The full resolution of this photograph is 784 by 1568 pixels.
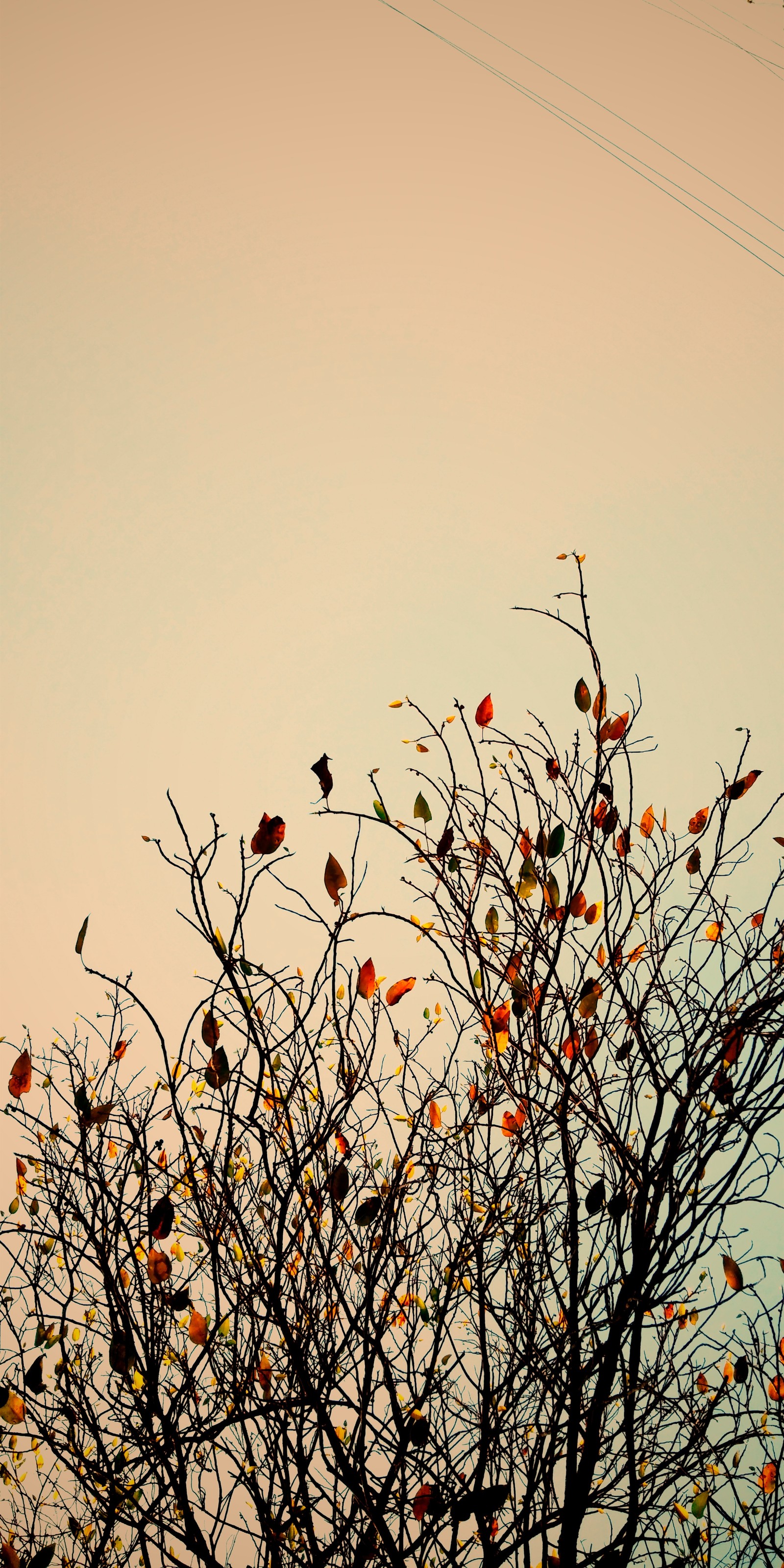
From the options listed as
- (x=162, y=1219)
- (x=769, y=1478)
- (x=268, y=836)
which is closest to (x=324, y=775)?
(x=268, y=836)

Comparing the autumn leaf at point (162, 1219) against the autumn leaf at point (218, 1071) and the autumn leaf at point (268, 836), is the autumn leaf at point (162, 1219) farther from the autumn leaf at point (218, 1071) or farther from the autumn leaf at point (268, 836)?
the autumn leaf at point (268, 836)

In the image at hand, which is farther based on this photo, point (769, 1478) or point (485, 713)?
point (769, 1478)

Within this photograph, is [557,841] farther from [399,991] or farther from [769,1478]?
[769,1478]

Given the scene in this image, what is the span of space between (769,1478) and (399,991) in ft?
6.29

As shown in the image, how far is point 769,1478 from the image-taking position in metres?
2.61

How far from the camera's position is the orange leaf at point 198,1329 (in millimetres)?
1673

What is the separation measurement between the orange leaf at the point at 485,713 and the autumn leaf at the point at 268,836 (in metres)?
0.59

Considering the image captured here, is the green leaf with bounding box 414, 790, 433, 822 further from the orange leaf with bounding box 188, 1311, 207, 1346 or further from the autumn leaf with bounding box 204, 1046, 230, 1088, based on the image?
the orange leaf with bounding box 188, 1311, 207, 1346

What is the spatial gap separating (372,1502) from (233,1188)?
2.26ft

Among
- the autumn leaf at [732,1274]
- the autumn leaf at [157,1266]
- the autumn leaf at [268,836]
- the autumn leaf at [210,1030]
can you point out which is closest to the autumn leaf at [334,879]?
the autumn leaf at [268,836]

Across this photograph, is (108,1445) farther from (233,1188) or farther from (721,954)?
(721,954)

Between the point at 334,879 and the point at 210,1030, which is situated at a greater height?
the point at 334,879

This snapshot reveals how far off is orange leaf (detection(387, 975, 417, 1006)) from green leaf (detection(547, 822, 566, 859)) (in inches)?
17.3


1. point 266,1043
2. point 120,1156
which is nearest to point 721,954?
point 266,1043
